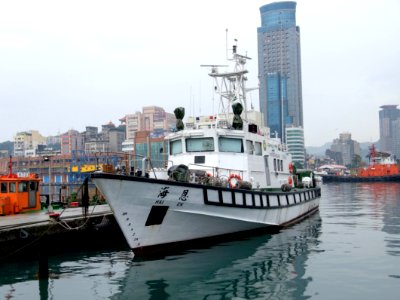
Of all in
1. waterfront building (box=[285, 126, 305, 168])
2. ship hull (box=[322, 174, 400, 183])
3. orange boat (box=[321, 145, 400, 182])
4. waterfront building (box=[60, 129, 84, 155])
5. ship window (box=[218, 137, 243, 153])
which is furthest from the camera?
waterfront building (box=[285, 126, 305, 168])

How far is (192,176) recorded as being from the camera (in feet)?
49.7

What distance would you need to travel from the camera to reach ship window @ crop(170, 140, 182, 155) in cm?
1855

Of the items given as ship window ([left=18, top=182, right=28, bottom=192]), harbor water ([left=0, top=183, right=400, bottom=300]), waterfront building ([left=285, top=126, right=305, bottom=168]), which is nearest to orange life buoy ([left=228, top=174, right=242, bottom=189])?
harbor water ([left=0, top=183, right=400, bottom=300])

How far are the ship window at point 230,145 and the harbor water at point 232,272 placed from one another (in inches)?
145

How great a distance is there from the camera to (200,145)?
18.0 m

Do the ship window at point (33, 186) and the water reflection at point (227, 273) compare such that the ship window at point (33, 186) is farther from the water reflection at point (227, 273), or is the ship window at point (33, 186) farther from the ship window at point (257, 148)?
the ship window at point (257, 148)

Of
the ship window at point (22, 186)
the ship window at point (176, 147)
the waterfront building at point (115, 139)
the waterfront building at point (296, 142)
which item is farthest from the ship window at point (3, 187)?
the waterfront building at point (296, 142)

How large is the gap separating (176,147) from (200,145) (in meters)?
1.29

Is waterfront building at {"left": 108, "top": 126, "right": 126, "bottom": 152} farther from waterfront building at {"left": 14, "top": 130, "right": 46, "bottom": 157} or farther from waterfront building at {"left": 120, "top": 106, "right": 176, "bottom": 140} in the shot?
waterfront building at {"left": 14, "top": 130, "right": 46, "bottom": 157}

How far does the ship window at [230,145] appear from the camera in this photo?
1789cm

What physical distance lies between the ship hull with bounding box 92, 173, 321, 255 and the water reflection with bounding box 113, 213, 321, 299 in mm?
649

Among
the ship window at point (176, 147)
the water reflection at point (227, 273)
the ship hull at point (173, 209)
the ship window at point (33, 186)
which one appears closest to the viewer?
the water reflection at point (227, 273)

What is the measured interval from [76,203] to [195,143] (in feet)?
28.7

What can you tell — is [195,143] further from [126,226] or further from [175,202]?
[126,226]
